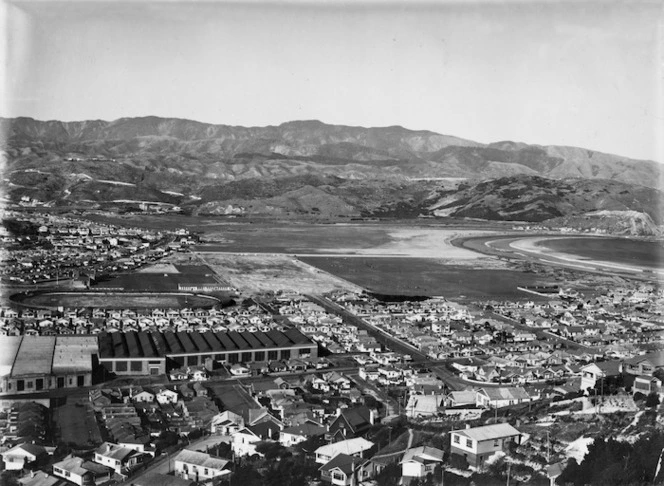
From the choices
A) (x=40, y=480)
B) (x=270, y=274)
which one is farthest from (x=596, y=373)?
(x=270, y=274)

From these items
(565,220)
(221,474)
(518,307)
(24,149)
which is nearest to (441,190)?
(565,220)

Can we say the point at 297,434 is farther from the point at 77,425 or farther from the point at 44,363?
the point at 44,363

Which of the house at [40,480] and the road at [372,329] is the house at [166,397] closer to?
the house at [40,480]

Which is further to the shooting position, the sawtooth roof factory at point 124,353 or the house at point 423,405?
the sawtooth roof factory at point 124,353

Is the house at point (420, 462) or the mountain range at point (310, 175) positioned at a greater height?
the mountain range at point (310, 175)

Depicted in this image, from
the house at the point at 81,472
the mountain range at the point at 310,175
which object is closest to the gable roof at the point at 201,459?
the house at the point at 81,472

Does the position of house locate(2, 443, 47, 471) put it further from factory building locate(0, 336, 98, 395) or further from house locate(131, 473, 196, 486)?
factory building locate(0, 336, 98, 395)

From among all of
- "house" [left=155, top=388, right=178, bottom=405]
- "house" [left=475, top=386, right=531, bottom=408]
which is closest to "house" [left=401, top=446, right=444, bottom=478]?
"house" [left=475, top=386, right=531, bottom=408]
